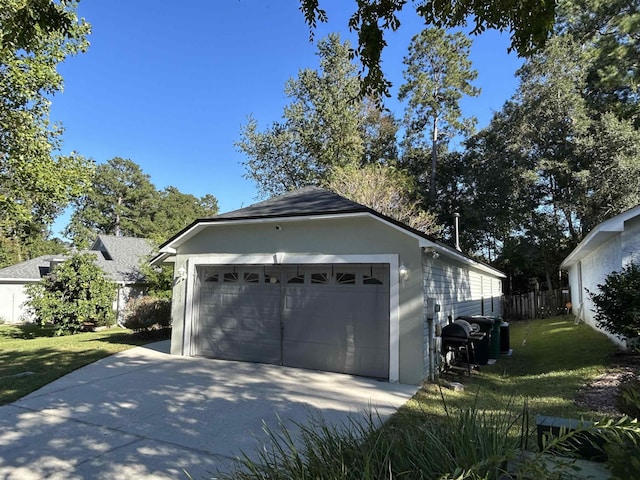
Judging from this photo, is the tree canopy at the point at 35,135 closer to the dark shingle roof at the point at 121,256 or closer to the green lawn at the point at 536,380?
the dark shingle roof at the point at 121,256

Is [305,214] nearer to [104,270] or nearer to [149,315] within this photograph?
[149,315]

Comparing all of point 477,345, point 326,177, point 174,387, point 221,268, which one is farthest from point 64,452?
point 326,177

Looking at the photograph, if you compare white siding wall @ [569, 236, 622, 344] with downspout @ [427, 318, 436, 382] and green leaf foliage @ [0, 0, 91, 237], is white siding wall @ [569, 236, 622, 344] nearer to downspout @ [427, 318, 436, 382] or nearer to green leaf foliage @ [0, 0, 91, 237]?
downspout @ [427, 318, 436, 382]

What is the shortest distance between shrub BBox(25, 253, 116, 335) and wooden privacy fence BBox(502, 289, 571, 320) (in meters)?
21.9

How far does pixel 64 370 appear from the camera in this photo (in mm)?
8492

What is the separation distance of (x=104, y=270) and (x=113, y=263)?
1769mm

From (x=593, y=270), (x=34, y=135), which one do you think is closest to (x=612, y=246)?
(x=593, y=270)

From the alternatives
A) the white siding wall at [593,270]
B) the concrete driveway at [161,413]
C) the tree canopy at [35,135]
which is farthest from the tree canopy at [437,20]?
the tree canopy at [35,135]

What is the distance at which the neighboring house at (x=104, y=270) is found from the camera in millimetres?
23359

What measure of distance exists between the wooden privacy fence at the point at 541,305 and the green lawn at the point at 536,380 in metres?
10.1

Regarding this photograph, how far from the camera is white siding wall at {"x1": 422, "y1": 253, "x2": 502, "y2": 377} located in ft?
27.7

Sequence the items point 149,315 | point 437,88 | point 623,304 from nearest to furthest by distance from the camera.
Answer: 1. point 623,304
2. point 149,315
3. point 437,88

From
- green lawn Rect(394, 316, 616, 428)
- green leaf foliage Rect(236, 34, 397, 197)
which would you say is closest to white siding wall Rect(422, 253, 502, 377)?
green lawn Rect(394, 316, 616, 428)

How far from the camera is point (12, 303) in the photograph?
25.0m
